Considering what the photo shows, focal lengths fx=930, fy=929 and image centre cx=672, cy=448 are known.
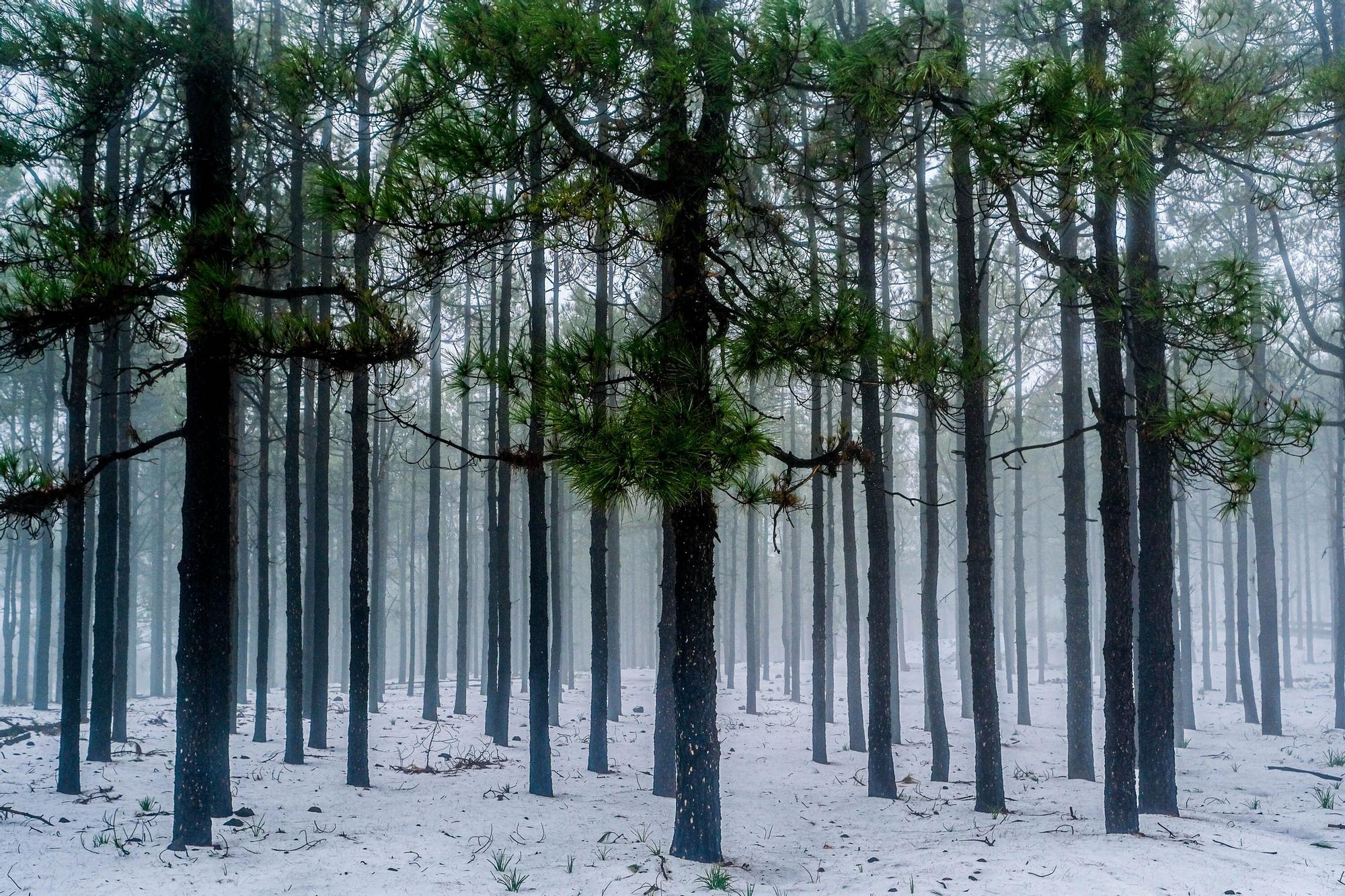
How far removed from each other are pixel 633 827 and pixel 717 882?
329 cm

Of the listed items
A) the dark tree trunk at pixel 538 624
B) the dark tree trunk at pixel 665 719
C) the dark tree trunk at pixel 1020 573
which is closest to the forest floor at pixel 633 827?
the dark tree trunk at pixel 665 719

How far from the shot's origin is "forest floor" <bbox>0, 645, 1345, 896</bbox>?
23.9 ft

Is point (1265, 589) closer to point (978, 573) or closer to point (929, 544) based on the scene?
point (929, 544)

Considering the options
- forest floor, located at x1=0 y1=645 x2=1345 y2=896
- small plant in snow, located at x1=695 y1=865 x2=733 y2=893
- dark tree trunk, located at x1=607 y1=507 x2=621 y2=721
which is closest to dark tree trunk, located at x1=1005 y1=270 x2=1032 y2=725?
forest floor, located at x1=0 y1=645 x2=1345 y2=896

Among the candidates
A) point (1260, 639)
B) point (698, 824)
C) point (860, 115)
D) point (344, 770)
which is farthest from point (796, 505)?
point (1260, 639)

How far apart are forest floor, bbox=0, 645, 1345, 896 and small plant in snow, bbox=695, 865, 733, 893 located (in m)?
0.06

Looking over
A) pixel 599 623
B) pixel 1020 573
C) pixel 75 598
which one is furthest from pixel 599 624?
pixel 1020 573

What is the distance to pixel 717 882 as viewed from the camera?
23.4 feet

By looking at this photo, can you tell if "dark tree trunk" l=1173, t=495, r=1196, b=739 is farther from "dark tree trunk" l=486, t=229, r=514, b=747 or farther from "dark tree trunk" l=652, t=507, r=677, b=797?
"dark tree trunk" l=486, t=229, r=514, b=747

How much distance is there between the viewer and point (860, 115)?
26.3 feet

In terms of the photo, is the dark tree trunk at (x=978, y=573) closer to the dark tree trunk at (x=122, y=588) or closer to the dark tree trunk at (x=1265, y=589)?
the dark tree trunk at (x=1265, y=589)

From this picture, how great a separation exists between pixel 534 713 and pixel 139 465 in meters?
23.8

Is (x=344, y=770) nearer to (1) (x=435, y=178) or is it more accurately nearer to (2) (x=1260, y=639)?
(1) (x=435, y=178)

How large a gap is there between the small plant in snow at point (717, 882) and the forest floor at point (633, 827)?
0.21ft
